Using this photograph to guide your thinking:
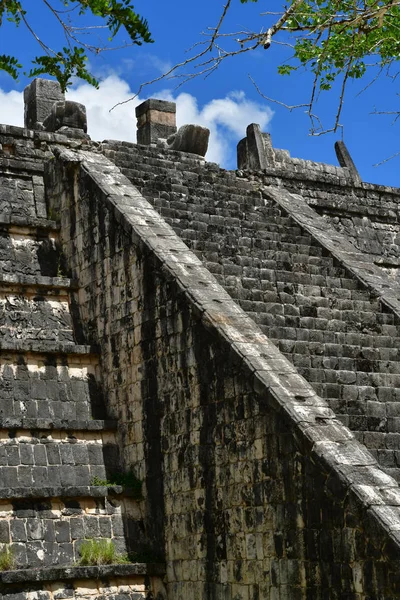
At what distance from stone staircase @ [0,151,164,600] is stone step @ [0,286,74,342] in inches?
0.5

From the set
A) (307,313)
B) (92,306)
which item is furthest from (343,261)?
(92,306)

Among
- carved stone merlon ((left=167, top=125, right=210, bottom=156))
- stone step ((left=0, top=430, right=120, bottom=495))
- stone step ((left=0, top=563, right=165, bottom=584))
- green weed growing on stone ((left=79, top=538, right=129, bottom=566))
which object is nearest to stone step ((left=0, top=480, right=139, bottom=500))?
stone step ((left=0, top=430, right=120, bottom=495))

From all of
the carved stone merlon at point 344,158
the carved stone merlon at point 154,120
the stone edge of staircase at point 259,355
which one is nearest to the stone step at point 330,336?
the stone edge of staircase at point 259,355

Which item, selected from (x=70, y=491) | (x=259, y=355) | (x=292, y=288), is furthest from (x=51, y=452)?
(x=292, y=288)

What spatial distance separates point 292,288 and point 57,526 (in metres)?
3.81

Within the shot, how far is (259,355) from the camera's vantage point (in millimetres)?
9422

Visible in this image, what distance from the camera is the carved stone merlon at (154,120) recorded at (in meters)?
15.0

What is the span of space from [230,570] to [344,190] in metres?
7.91

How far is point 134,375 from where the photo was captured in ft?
35.1

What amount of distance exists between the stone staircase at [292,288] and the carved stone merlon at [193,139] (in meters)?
0.32

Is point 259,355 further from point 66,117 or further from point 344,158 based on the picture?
point 344,158

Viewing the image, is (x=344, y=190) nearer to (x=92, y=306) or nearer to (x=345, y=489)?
(x=92, y=306)

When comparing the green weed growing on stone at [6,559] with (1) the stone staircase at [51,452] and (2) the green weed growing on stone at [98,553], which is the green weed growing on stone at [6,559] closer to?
(1) the stone staircase at [51,452]

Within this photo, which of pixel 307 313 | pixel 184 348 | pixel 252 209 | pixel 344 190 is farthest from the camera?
pixel 344 190
